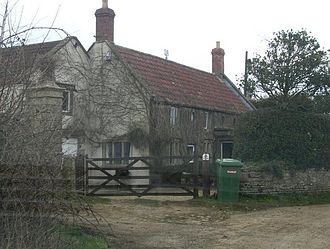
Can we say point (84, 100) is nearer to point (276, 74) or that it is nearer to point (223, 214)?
point (276, 74)

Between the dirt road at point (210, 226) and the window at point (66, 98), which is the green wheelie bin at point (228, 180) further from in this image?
the window at point (66, 98)

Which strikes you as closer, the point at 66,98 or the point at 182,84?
the point at 66,98

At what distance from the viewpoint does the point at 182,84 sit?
106 ft

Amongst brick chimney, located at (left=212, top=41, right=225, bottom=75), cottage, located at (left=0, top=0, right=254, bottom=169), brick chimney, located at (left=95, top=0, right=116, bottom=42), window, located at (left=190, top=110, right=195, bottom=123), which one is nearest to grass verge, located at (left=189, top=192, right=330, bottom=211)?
cottage, located at (left=0, top=0, right=254, bottom=169)

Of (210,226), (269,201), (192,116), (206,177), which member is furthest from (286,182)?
(192,116)

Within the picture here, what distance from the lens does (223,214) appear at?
Answer: 16.2 metres

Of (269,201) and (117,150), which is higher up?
(117,150)

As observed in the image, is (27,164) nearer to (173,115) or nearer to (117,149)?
(117,149)


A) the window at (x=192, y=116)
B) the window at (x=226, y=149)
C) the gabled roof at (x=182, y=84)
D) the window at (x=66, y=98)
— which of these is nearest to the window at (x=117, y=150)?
the gabled roof at (x=182, y=84)

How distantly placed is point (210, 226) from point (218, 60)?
91.3 ft

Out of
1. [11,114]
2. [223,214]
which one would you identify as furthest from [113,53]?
[11,114]

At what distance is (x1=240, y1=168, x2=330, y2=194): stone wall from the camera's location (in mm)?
19719

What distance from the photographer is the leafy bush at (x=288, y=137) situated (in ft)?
71.3

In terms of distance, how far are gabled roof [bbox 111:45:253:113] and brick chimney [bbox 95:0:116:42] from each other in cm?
82
